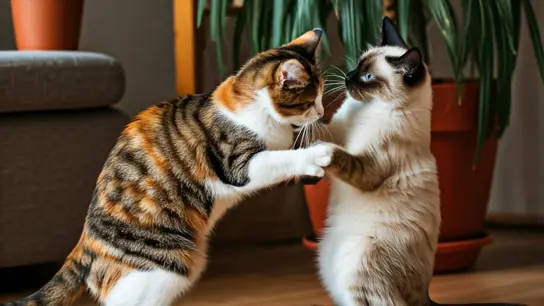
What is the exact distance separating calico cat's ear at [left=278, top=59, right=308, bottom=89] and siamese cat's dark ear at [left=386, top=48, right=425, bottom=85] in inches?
7.8

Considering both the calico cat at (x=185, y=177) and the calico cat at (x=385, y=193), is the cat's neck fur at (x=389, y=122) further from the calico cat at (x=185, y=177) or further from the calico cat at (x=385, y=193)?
the calico cat at (x=185, y=177)

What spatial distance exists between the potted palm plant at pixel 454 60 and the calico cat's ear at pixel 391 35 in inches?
7.4

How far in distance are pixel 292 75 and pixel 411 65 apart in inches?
9.5

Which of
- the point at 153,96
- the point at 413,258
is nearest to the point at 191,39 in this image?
the point at 153,96

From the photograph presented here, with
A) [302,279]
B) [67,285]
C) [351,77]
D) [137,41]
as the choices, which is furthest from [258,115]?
[137,41]

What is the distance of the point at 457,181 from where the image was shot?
1988 mm

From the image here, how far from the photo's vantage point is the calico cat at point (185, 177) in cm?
140

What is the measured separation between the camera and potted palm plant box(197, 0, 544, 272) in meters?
1.85

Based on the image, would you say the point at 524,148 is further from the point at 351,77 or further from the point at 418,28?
the point at 351,77

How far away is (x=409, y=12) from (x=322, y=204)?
53 cm

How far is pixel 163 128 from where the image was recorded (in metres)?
1.51

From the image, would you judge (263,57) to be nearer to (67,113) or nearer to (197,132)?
(197,132)

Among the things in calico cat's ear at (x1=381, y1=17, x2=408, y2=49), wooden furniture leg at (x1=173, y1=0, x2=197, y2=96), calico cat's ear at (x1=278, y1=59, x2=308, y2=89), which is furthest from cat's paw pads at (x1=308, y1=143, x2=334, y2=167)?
wooden furniture leg at (x1=173, y1=0, x2=197, y2=96)

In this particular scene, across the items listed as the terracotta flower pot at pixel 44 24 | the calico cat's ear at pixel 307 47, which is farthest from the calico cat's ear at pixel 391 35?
the terracotta flower pot at pixel 44 24
